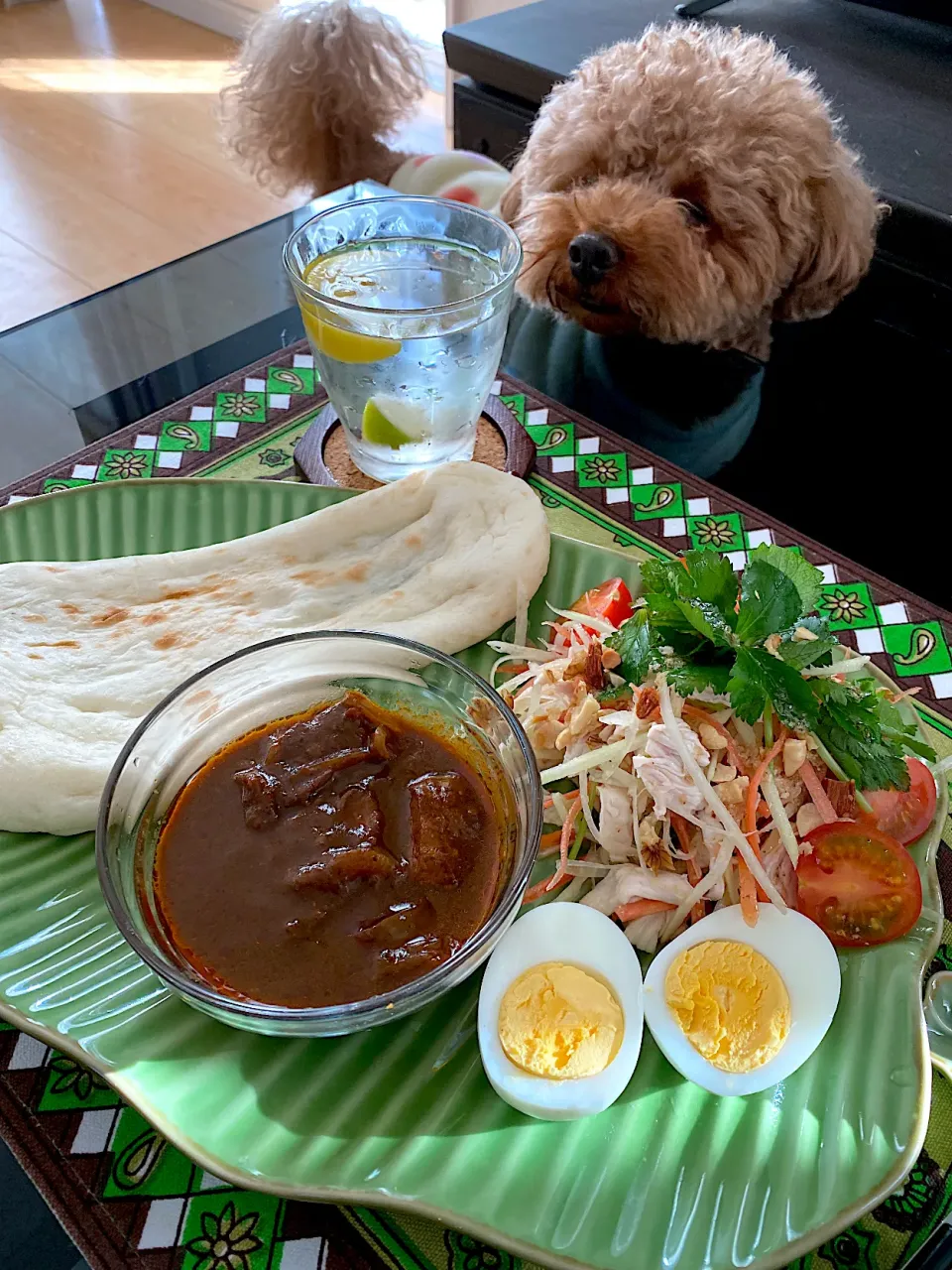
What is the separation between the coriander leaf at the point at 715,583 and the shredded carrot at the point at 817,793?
0.24 m

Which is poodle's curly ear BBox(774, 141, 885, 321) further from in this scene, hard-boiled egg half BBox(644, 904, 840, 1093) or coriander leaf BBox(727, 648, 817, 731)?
hard-boiled egg half BBox(644, 904, 840, 1093)

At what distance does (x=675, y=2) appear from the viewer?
3672mm

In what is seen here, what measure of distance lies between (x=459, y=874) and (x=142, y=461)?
134 cm

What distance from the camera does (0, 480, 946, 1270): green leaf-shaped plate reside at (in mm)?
987

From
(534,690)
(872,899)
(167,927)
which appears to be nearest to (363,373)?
(534,690)

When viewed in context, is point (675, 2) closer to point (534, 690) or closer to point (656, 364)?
point (656, 364)

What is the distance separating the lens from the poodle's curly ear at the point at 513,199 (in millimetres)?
2492

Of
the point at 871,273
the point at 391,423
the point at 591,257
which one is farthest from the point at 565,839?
the point at 871,273

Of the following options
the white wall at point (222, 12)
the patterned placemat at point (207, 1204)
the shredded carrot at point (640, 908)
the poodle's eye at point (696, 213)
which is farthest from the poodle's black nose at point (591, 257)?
the white wall at point (222, 12)

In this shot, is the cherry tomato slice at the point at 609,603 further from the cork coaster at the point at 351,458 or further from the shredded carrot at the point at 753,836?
the cork coaster at the point at 351,458

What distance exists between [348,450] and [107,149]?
15.1 feet

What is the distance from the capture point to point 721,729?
141 cm

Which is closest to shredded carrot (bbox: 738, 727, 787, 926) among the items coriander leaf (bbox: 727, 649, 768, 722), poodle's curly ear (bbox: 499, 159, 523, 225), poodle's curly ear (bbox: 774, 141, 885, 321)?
coriander leaf (bbox: 727, 649, 768, 722)

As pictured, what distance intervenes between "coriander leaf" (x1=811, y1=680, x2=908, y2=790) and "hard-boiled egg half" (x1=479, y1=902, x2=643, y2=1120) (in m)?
0.41
